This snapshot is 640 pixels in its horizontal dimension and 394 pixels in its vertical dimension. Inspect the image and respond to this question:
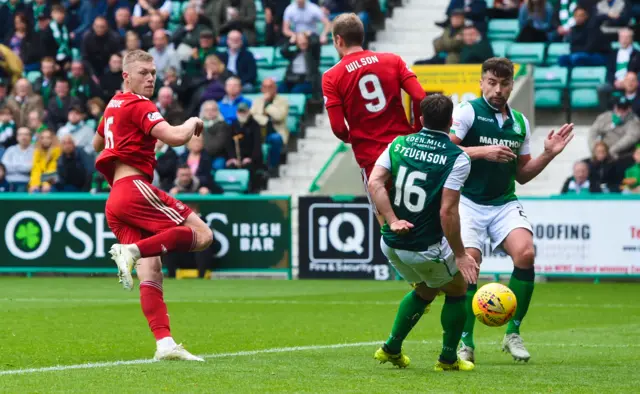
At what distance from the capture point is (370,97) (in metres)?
10.2

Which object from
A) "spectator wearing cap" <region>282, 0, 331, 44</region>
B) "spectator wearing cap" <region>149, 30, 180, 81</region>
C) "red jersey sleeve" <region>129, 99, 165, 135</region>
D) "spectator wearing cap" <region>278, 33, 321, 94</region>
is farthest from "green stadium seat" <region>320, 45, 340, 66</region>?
"red jersey sleeve" <region>129, 99, 165, 135</region>

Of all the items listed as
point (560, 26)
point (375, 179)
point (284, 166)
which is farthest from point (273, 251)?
point (375, 179)

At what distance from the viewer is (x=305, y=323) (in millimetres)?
13336

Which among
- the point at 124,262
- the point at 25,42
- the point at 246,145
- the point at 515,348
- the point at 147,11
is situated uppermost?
the point at 147,11

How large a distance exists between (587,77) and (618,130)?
2268 millimetres

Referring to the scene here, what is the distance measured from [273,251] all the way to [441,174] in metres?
12.0

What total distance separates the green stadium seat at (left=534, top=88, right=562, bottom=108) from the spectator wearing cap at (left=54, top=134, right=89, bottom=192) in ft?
25.3

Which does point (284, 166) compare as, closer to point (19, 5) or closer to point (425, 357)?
point (19, 5)

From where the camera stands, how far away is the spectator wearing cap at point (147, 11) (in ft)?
87.4

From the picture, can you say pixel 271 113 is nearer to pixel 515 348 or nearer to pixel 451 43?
pixel 451 43

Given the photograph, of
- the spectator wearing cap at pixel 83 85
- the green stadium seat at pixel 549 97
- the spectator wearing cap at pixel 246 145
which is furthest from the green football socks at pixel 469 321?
the spectator wearing cap at pixel 83 85

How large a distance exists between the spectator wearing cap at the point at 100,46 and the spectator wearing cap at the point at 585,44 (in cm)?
867

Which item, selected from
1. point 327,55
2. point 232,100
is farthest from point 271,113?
point 327,55

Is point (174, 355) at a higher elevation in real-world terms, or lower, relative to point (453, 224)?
lower
